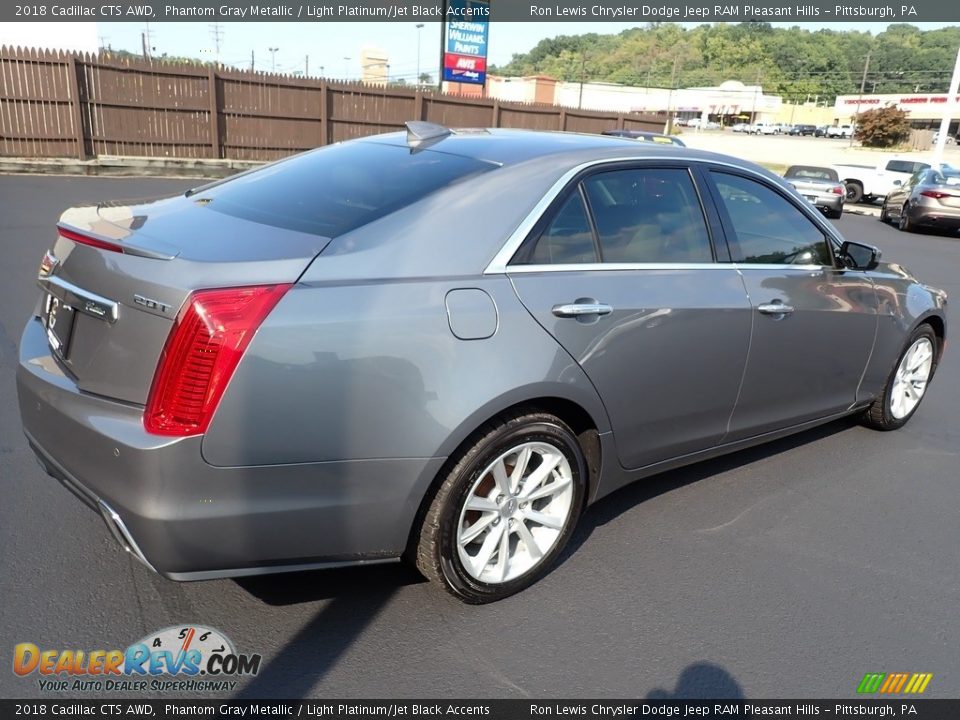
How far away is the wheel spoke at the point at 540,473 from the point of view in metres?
2.95

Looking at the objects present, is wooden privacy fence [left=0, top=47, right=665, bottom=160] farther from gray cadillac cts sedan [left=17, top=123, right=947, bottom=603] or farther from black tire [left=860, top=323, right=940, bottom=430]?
black tire [left=860, top=323, right=940, bottom=430]

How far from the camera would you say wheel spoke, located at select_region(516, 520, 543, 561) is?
2951 mm

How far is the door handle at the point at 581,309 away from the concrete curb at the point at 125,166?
1427 cm

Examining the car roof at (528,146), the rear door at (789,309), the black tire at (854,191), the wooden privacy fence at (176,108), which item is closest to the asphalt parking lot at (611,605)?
the rear door at (789,309)

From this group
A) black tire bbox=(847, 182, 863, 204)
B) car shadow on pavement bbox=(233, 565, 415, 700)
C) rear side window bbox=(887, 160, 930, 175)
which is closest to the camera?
car shadow on pavement bbox=(233, 565, 415, 700)

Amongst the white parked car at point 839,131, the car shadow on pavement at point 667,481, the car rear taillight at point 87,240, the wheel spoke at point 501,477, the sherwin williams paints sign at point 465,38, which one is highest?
the sherwin williams paints sign at point 465,38

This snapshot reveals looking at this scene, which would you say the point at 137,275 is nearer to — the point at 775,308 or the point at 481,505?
the point at 481,505

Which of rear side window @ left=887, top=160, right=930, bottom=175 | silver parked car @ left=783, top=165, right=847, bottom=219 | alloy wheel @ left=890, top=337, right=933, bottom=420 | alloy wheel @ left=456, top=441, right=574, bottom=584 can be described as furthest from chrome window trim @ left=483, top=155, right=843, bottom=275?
rear side window @ left=887, top=160, right=930, bottom=175

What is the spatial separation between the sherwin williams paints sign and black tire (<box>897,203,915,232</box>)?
1556 cm

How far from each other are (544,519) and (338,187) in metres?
1.54

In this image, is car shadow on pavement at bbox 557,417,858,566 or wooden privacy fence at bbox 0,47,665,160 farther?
wooden privacy fence at bbox 0,47,665,160

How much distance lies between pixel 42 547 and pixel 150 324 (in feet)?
4.53

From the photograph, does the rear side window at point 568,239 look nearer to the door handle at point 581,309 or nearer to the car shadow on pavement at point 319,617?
the door handle at point 581,309
